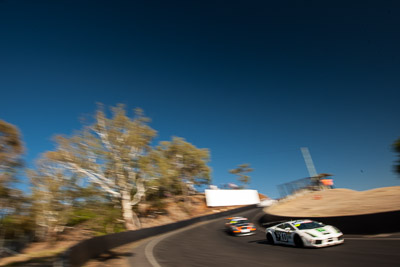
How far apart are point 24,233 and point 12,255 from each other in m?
2.44

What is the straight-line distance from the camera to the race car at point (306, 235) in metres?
9.08

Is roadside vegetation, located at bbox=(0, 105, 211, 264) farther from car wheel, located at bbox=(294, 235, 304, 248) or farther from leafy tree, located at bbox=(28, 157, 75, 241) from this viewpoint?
car wheel, located at bbox=(294, 235, 304, 248)

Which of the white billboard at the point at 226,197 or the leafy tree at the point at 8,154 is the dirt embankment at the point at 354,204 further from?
the leafy tree at the point at 8,154

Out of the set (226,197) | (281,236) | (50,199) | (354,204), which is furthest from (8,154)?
(226,197)

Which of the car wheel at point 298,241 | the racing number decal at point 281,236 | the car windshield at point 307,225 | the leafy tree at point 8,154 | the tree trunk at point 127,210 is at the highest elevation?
the leafy tree at point 8,154

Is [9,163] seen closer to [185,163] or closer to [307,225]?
[307,225]

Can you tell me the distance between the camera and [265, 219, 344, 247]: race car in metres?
9.08

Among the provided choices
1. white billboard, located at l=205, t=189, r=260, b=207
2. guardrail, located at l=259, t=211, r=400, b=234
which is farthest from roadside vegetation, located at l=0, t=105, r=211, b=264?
guardrail, located at l=259, t=211, r=400, b=234

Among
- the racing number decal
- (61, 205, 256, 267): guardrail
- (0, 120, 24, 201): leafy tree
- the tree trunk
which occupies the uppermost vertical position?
(0, 120, 24, 201): leafy tree

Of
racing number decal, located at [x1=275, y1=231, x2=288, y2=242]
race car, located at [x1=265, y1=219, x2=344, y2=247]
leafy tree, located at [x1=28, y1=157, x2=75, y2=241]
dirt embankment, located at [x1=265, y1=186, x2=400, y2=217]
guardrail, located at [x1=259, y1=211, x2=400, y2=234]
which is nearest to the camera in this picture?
race car, located at [x1=265, y1=219, x2=344, y2=247]

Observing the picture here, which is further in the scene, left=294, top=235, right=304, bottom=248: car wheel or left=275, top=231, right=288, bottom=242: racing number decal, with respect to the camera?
left=275, top=231, right=288, bottom=242: racing number decal

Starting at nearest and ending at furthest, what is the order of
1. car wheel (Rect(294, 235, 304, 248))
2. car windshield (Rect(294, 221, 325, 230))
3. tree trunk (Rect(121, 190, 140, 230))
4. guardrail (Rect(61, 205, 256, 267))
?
guardrail (Rect(61, 205, 256, 267))
car wheel (Rect(294, 235, 304, 248))
car windshield (Rect(294, 221, 325, 230))
tree trunk (Rect(121, 190, 140, 230))

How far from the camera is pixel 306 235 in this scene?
9.49 meters

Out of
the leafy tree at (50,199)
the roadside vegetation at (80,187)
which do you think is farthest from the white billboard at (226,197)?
the leafy tree at (50,199)
